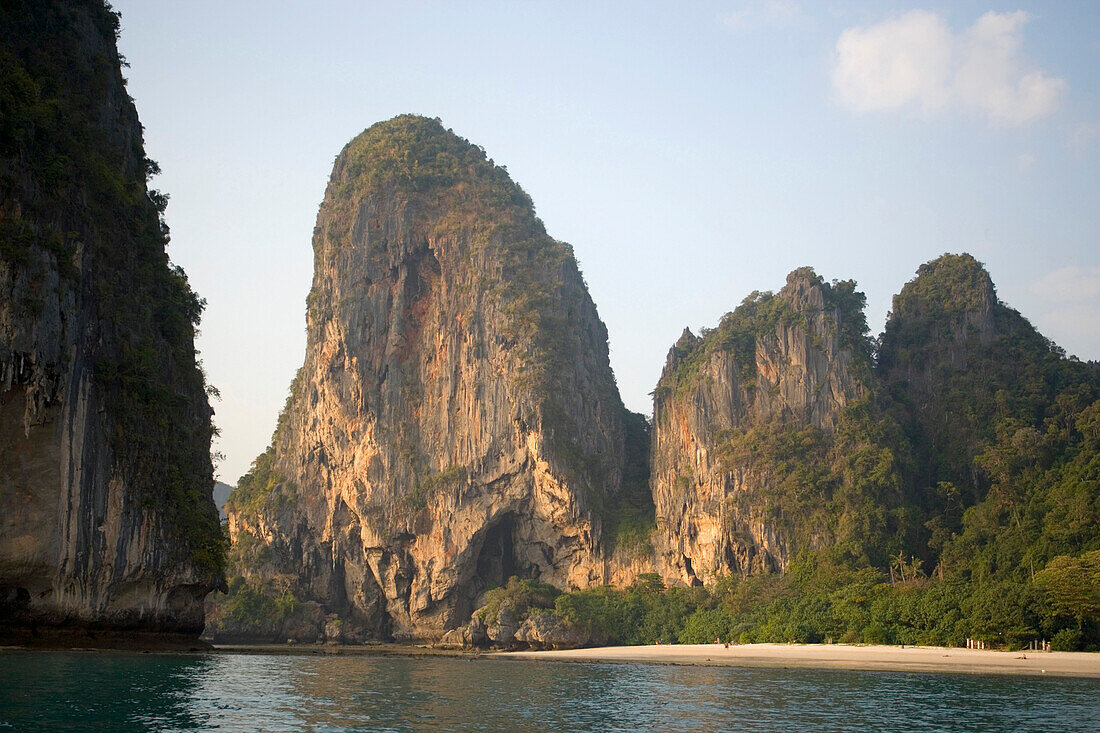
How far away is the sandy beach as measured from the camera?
34.2 meters

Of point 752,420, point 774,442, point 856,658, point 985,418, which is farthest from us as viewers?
point 752,420

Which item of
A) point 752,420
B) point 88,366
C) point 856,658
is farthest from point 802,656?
point 88,366

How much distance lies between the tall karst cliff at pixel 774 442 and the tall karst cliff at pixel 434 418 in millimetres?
6996

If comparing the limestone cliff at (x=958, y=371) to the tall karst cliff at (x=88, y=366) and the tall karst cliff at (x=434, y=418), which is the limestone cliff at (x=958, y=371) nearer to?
the tall karst cliff at (x=434, y=418)

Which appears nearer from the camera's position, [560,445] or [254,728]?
[254,728]

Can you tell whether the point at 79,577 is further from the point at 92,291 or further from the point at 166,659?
the point at 92,291

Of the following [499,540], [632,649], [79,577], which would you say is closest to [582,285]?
[499,540]

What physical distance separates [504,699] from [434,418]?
4995 centimetres

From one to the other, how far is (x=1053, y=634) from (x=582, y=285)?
48.9m

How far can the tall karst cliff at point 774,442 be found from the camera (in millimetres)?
60188

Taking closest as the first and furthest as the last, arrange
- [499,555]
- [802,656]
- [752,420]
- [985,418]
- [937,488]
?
[802,656] < [937,488] < [985,418] < [752,420] < [499,555]

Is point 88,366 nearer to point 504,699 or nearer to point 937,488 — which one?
point 504,699

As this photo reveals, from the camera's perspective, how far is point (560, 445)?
2744 inches

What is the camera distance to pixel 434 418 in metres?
75.6
